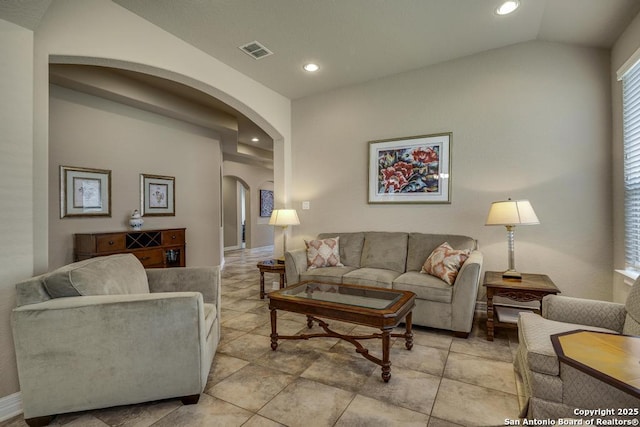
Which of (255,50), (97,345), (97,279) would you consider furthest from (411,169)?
(97,345)

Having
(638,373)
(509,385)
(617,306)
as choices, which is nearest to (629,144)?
(617,306)

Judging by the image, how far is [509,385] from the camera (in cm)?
197

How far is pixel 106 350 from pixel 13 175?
119 cm

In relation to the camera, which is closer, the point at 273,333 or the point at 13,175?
the point at 13,175

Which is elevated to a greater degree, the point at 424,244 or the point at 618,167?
the point at 618,167

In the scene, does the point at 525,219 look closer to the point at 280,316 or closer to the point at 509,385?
the point at 509,385

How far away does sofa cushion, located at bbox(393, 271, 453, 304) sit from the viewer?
2.80 meters

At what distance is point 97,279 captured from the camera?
5.98ft

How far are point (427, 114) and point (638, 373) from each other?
10.6 ft

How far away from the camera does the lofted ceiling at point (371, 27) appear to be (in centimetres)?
254

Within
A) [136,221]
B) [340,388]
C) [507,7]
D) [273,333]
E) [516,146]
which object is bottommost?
[340,388]

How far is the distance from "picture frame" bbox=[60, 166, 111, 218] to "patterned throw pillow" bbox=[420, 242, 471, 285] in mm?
4250

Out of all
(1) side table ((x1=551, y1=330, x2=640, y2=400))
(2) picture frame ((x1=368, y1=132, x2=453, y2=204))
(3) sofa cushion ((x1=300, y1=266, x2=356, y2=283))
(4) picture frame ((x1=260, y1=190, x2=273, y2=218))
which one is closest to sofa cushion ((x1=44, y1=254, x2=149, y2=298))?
(3) sofa cushion ((x1=300, y1=266, x2=356, y2=283))

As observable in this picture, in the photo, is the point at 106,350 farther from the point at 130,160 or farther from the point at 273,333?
the point at 130,160
